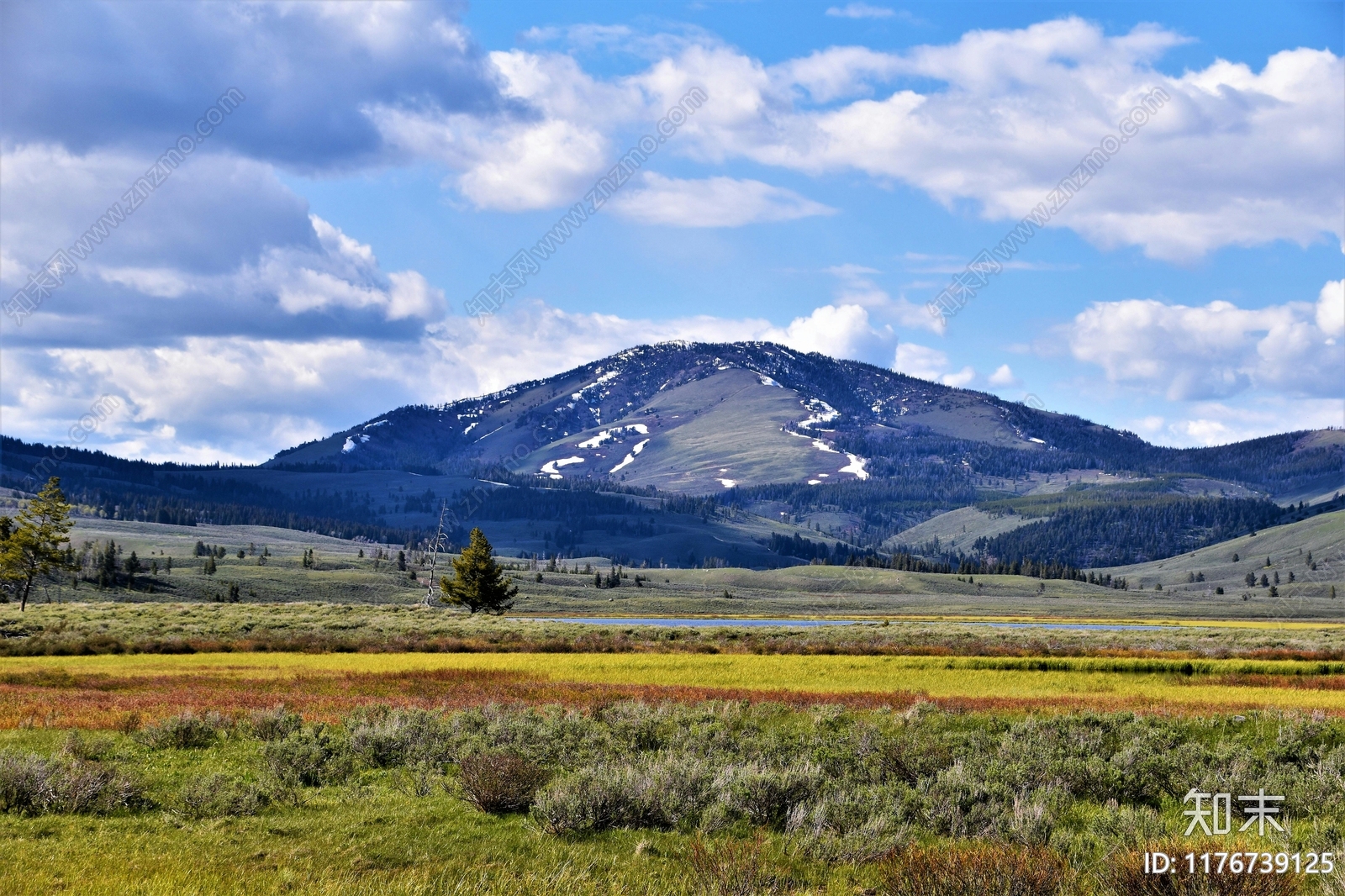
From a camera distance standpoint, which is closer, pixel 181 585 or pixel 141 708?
pixel 141 708

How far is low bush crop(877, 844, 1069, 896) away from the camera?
11.4m

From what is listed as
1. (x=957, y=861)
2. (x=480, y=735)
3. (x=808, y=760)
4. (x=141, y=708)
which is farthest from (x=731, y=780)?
(x=141, y=708)

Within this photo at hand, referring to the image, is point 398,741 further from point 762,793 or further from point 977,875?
point 977,875

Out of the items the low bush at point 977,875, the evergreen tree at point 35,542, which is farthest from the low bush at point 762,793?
the evergreen tree at point 35,542

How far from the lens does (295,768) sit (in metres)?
18.0

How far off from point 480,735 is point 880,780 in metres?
7.93

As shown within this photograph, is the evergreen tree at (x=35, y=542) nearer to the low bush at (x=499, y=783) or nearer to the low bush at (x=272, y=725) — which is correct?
the low bush at (x=272, y=725)

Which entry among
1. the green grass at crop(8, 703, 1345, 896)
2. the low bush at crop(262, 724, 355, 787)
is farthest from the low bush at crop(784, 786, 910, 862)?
the low bush at crop(262, 724, 355, 787)

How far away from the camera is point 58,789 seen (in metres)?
15.0

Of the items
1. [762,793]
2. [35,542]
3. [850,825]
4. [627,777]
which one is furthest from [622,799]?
[35,542]

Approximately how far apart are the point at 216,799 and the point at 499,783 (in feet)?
13.5

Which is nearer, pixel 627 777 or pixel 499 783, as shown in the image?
pixel 627 777

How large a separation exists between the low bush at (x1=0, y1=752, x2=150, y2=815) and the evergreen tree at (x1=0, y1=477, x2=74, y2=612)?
8429cm

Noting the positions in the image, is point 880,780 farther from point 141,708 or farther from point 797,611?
point 797,611
